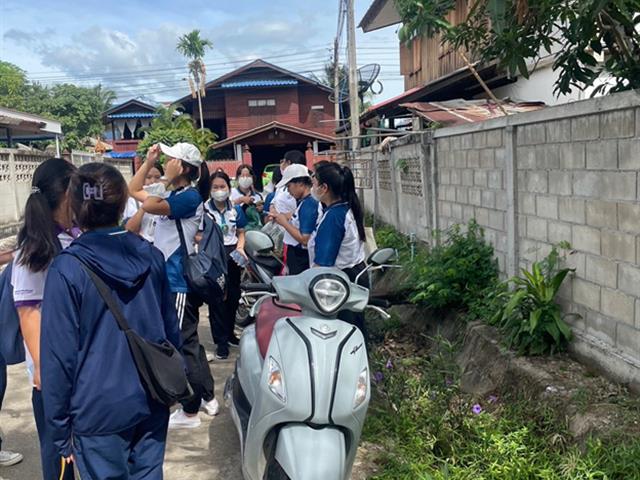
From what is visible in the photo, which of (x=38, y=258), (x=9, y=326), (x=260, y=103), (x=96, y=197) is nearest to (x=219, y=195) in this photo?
Answer: (x=9, y=326)

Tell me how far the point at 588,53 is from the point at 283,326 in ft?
10.3

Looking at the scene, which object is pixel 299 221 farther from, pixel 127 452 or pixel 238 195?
pixel 238 195

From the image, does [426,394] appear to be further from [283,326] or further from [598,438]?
[283,326]

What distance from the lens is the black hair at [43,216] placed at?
2666 mm

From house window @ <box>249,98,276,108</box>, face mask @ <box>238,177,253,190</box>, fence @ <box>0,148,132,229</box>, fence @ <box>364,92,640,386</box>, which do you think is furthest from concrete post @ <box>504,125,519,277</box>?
house window @ <box>249,98,276,108</box>

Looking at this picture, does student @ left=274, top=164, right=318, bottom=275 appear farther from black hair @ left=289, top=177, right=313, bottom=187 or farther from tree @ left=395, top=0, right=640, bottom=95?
Answer: tree @ left=395, top=0, right=640, bottom=95

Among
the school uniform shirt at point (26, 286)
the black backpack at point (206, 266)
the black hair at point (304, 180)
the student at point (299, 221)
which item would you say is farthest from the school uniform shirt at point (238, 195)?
the school uniform shirt at point (26, 286)

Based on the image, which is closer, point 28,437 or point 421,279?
point 28,437

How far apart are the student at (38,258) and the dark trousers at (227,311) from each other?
220 centimetres

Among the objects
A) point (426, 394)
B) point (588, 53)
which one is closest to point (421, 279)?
point (426, 394)

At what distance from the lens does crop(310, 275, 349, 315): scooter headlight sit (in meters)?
2.54

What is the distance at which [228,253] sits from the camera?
5777 mm

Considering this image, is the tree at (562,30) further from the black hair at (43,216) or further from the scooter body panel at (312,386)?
the black hair at (43,216)

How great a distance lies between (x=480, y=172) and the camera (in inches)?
211
